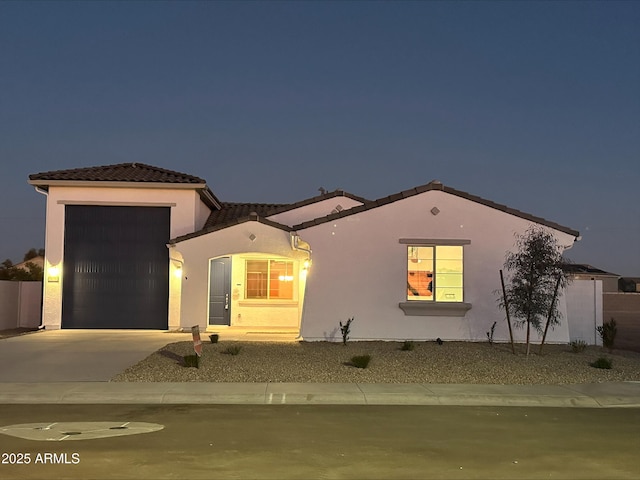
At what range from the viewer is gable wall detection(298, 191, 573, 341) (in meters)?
19.2

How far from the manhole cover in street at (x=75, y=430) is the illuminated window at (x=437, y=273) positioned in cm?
1109

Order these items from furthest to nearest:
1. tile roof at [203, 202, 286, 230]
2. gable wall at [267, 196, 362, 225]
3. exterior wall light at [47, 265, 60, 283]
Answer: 1. tile roof at [203, 202, 286, 230]
2. gable wall at [267, 196, 362, 225]
3. exterior wall light at [47, 265, 60, 283]

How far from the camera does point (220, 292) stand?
2300 centimetres

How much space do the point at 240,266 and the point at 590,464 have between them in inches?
672

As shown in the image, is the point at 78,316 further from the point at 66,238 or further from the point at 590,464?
the point at 590,464

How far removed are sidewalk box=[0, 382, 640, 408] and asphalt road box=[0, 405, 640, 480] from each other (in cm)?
42

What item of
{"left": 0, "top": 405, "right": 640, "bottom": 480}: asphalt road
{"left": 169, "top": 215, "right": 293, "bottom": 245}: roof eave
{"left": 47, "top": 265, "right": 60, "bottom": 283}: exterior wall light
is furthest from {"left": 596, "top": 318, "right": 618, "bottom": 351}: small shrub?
{"left": 47, "top": 265, "right": 60, "bottom": 283}: exterior wall light

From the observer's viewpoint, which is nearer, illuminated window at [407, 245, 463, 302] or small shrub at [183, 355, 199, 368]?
small shrub at [183, 355, 199, 368]

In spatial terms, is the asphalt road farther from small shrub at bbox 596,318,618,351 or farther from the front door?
the front door

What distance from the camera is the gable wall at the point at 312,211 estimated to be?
80.3 ft

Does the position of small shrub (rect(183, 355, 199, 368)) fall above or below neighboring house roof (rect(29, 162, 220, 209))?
below

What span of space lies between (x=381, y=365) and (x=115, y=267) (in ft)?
38.4

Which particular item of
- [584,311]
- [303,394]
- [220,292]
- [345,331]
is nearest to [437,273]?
[345,331]

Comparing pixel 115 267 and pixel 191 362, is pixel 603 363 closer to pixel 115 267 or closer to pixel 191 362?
pixel 191 362
